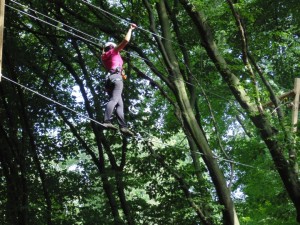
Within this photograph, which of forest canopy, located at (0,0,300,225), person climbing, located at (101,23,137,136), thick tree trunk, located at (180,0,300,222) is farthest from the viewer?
forest canopy, located at (0,0,300,225)

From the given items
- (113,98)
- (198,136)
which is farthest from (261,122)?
(113,98)

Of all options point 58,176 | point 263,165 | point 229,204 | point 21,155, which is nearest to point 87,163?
point 58,176

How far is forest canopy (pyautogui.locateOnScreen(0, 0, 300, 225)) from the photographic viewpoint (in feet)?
30.2

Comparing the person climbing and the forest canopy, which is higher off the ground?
the forest canopy

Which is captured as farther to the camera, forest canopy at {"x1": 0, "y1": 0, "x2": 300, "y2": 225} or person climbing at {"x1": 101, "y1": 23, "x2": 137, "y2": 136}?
forest canopy at {"x1": 0, "y1": 0, "x2": 300, "y2": 225}

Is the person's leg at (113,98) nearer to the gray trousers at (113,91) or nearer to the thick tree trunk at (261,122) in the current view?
the gray trousers at (113,91)

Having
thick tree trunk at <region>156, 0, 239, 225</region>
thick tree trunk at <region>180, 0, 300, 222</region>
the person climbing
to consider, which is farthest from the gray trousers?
thick tree trunk at <region>180, 0, 300, 222</region>

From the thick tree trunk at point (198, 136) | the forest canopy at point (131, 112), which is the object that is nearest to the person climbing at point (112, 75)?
the thick tree trunk at point (198, 136)

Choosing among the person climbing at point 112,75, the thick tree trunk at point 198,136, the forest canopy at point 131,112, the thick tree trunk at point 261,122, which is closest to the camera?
the person climbing at point 112,75

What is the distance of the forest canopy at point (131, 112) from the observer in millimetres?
9195

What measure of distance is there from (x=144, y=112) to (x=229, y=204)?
16.9ft

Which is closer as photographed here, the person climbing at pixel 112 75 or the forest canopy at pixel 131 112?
the person climbing at pixel 112 75

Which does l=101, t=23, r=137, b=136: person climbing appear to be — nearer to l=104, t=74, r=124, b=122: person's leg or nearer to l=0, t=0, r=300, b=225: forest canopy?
l=104, t=74, r=124, b=122: person's leg

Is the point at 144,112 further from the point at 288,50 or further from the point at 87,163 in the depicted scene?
the point at 288,50
